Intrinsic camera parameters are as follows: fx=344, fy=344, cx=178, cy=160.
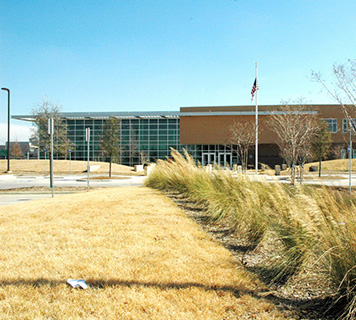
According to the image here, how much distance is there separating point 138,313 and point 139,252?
1.72 m

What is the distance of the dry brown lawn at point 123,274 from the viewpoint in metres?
3.21

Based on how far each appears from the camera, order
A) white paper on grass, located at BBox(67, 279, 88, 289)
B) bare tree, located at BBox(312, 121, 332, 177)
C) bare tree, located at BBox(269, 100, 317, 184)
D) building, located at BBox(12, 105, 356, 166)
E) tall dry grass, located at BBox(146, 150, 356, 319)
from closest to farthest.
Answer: tall dry grass, located at BBox(146, 150, 356, 319) → white paper on grass, located at BBox(67, 279, 88, 289) → bare tree, located at BBox(269, 100, 317, 184) → bare tree, located at BBox(312, 121, 332, 177) → building, located at BBox(12, 105, 356, 166)

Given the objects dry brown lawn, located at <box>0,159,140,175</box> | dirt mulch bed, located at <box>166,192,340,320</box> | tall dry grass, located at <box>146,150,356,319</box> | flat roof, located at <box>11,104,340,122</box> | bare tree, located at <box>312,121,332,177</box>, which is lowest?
dry brown lawn, located at <box>0,159,140,175</box>

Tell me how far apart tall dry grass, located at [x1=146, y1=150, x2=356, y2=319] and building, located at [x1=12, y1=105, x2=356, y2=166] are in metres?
35.0

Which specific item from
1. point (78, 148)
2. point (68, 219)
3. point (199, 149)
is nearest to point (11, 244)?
point (68, 219)

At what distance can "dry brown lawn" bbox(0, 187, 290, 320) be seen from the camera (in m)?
3.21

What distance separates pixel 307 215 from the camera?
388cm

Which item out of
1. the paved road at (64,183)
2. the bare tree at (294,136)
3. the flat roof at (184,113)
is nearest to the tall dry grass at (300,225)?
the bare tree at (294,136)

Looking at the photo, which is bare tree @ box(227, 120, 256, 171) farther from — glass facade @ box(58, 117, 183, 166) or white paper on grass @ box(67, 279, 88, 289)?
white paper on grass @ box(67, 279, 88, 289)

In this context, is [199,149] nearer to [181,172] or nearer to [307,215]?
[181,172]

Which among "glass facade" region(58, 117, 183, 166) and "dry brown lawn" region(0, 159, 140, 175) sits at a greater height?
"glass facade" region(58, 117, 183, 166)

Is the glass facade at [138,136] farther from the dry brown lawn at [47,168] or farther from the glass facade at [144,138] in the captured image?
the dry brown lawn at [47,168]

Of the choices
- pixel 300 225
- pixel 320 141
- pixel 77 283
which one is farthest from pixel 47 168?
pixel 300 225

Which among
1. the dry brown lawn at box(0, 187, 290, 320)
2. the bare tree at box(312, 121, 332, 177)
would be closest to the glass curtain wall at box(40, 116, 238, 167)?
the bare tree at box(312, 121, 332, 177)
